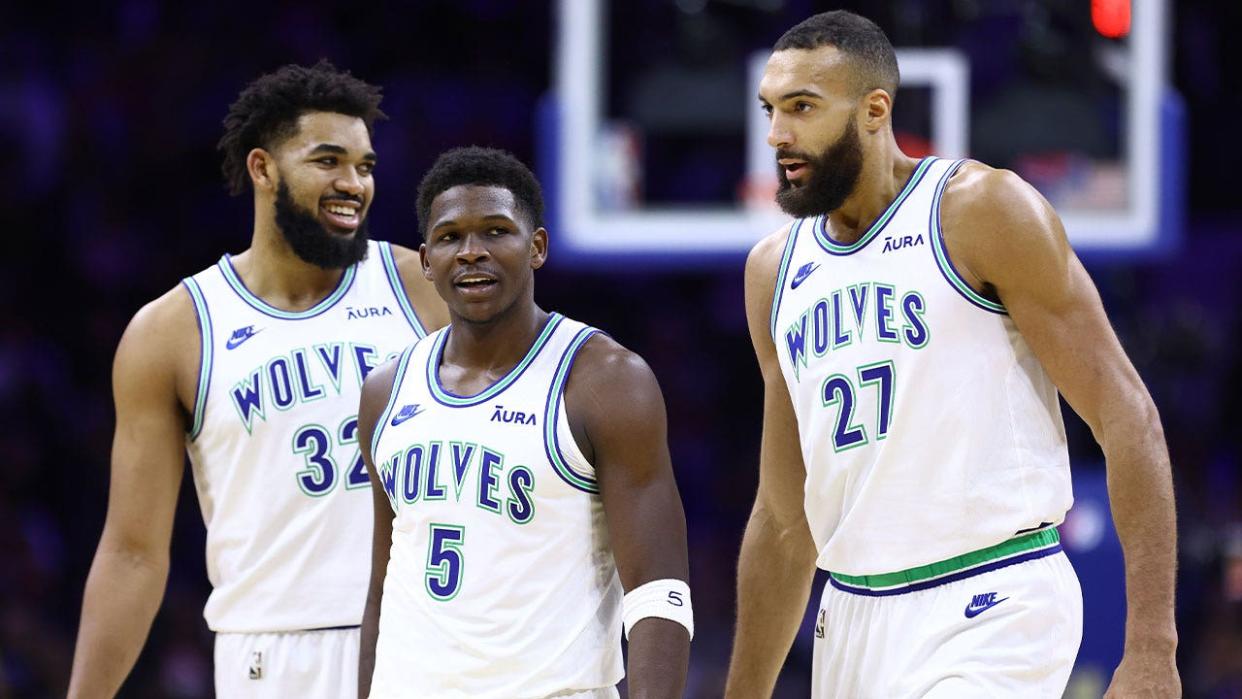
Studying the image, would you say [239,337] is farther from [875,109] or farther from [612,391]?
[875,109]

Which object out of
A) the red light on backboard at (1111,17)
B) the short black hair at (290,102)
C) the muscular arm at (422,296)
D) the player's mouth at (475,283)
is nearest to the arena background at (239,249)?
the red light on backboard at (1111,17)

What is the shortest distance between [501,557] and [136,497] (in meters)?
1.40

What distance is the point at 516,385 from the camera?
13.2ft

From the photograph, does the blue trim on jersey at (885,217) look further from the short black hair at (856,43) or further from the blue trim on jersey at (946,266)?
the short black hair at (856,43)

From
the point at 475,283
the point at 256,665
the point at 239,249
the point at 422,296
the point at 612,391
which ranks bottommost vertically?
the point at 256,665

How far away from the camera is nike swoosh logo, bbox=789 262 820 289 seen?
14.1 ft

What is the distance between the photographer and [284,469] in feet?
15.7

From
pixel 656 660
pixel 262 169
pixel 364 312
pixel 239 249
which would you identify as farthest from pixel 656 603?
pixel 239 249

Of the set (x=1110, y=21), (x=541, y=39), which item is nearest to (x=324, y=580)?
(x=1110, y=21)

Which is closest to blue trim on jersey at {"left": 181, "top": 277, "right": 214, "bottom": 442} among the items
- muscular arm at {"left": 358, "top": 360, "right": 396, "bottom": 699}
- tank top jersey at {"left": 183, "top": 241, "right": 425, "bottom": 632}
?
tank top jersey at {"left": 183, "top": 241, "right": 425, "bottom": 632}

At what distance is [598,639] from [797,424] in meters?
0.83

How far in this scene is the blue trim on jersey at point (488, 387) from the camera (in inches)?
159

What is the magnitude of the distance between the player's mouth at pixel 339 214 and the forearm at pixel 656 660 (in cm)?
169

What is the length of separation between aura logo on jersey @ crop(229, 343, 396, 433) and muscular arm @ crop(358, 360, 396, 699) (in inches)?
21.9
